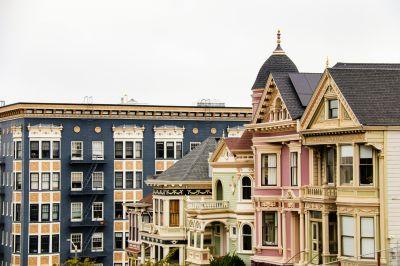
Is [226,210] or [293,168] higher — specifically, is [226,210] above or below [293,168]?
below

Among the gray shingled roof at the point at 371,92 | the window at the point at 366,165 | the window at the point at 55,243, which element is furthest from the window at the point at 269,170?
the window at the point at 55,243

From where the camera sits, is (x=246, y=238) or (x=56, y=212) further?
(x=56, y=212)

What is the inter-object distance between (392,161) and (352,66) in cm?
762

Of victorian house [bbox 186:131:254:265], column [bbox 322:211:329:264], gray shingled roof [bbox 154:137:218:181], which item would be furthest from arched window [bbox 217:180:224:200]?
column [bbox 322:211:329:264]

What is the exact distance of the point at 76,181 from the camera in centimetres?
8531

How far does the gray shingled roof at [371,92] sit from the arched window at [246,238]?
1372 centimetres

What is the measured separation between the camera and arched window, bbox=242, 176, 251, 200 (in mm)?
54719

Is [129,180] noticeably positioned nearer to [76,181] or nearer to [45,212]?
[76,181]

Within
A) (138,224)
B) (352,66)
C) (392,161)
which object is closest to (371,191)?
(392,161)

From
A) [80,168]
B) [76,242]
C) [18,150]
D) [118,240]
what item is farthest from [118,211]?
[18,150]

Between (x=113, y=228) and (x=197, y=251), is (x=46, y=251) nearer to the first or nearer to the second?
(x=113, y=228)

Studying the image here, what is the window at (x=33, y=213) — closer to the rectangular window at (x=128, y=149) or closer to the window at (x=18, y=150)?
the window at (x=18, y=150)

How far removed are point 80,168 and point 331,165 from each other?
142 feet

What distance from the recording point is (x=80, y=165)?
8531 cm
